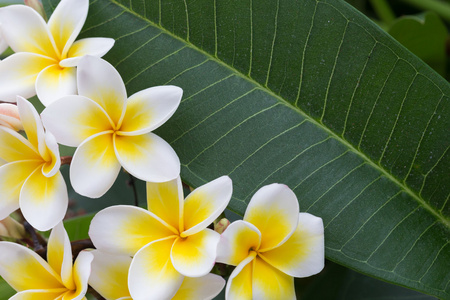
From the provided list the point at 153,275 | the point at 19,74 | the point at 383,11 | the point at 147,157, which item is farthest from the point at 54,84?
the point at 383,11

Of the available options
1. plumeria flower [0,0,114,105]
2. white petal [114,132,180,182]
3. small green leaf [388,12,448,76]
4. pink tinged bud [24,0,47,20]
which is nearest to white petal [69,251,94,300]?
white petal [114,132,180,182]

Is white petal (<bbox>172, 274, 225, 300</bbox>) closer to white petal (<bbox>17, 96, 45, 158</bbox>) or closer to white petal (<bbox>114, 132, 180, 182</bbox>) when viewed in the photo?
white petal (<bbox>114, 132, 180, 182</bbox>)

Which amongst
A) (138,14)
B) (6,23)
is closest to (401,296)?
(138,14)

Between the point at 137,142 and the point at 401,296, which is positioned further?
the point at 401,296

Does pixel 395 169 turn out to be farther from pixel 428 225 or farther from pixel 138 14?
pixel 138 14

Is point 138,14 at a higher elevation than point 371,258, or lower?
higher

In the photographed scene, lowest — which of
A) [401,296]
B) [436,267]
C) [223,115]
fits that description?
[401,296]

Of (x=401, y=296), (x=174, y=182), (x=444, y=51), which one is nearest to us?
(x=174, y=182)
